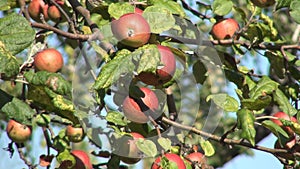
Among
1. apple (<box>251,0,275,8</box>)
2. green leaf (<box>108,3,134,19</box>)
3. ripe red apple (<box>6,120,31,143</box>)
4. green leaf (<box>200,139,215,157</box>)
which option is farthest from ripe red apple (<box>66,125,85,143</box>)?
apple (<box>251,0,275,8</box>)

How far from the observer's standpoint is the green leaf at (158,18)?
5.06 feet

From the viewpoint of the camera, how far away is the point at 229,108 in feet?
5.52

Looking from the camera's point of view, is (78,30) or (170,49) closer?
(170,49)

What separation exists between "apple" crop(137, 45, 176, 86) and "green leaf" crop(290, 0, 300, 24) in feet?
1.67

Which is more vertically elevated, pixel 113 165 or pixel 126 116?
pixel 126 116

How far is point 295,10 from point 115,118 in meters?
0.65

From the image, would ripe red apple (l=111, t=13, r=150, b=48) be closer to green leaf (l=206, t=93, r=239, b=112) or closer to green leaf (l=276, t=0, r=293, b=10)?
green leaf (l=206, t=93, r=239, b=112)

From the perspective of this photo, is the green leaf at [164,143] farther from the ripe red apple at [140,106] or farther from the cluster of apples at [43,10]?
the cluster of apples at [43,10]

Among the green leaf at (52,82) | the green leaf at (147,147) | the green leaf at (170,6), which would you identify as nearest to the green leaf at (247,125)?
the green leaf at (147,147)

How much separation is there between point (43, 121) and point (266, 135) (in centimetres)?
124

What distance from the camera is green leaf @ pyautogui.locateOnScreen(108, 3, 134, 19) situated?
5.11ft

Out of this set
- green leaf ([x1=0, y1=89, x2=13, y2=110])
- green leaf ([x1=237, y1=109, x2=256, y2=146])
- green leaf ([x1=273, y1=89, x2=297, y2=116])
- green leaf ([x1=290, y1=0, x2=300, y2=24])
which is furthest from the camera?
green leaf ([x1=290, y1=0, x2=300, y2=24])

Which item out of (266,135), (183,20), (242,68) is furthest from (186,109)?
(266,135)

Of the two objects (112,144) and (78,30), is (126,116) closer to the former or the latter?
(112,144)
